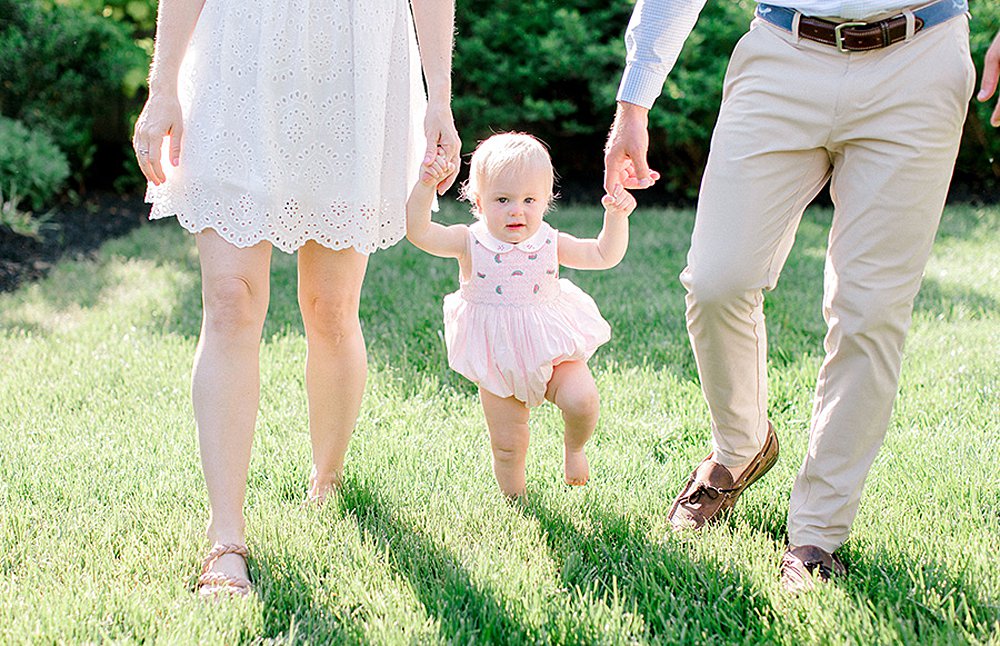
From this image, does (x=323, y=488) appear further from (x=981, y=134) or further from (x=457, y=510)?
(x=981, y=134)

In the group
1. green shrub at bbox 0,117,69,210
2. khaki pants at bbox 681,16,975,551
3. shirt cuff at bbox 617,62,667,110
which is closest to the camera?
khaki pants at bbox 681,16,975,551

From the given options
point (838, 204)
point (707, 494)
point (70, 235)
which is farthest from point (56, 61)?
point (838, 204)

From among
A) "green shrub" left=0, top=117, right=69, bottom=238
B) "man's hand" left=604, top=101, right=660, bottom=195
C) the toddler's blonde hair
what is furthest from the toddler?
"green shrub" left=0, top=117, right=69, bottom=238

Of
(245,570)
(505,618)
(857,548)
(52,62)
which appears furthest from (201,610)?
(52,62)

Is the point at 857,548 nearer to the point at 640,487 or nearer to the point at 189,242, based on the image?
the point at 640,487

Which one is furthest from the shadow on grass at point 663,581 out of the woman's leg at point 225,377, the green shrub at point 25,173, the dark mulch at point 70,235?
the green shrub at point 25,173

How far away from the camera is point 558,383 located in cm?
282

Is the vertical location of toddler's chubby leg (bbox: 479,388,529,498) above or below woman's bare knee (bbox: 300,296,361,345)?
below

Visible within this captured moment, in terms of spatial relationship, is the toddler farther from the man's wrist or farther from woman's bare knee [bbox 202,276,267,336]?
Answer: woman's bare knee [bbox 202,276,267,336]

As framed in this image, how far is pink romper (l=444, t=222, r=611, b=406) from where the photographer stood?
2.81m

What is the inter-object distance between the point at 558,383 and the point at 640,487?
0.44 meters

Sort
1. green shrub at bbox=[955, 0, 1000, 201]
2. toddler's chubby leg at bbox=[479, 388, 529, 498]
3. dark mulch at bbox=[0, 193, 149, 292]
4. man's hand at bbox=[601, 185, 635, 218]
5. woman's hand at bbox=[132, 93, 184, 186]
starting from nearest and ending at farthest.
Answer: woman's hand at bbox=[132, 93, 184, 186] → man's hand at bbox=[601, 185, 635, 218] → toddler's chubby leg at bbox=[479, 388, 529, 498] → dark mulch at bbox=[0, 193, 149, 292] → green shrub at bbox=[955, 0, 1000, 201]

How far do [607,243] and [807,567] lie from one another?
0.95 m

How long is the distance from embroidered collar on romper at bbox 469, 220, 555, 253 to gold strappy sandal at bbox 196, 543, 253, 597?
3.19ft
